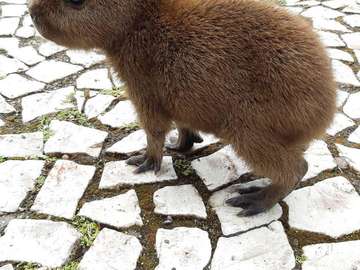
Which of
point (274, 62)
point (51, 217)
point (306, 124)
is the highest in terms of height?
point (274, 62)

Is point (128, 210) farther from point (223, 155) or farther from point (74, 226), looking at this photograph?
point (223, 155)

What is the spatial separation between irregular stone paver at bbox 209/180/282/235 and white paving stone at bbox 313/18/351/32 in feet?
9.82

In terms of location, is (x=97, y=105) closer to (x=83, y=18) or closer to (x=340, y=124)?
(x=83, y=18)

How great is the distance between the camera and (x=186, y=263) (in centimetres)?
312

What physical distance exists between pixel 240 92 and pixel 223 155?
109cm

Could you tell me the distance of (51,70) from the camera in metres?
5.08

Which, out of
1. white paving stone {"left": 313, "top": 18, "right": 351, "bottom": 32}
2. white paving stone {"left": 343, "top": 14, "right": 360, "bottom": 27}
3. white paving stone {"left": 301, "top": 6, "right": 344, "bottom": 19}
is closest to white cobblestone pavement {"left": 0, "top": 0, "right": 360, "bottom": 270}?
white paving stone {"left": 313, "top": 18, "right": 351, "bottom": 32}

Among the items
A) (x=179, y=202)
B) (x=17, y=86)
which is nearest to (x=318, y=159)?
(x=179, y=202)

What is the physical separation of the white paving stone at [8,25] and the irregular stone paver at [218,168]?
123 inches

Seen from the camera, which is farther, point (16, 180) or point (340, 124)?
Result: point (340, 124)

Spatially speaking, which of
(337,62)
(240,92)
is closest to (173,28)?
(240,92)

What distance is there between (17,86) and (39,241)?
213 cm

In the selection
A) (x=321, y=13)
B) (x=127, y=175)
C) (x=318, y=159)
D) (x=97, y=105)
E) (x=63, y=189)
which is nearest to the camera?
(x=63, y=189)

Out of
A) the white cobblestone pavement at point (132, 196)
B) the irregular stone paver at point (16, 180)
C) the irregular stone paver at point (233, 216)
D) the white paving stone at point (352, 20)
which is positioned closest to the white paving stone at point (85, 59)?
the white cobblestone pavement at point (132, 196)
